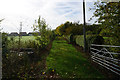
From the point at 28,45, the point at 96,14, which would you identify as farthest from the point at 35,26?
the point at 96,14

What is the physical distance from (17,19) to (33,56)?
7.98ft

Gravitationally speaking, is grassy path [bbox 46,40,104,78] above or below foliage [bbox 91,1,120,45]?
below

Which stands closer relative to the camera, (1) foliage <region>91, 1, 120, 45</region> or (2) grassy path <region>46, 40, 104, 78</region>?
(2) grassy path <region>46, 40, 104, 78</region>

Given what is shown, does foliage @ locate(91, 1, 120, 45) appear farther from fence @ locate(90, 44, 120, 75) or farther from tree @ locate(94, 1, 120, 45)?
fence @ locate(90, 44, 120, 75)

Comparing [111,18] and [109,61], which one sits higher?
[111,18]

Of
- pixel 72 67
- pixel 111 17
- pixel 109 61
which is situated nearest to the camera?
pixel 111 17

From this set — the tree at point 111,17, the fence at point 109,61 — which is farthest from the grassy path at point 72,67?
the tree at point 111,17

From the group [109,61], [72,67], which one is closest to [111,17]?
[109,61]

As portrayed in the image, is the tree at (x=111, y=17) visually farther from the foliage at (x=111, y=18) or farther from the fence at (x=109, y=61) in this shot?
the fence at (x=109, y=61)

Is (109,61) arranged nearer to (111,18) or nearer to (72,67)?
(72,67)

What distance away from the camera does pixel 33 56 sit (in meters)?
5.45

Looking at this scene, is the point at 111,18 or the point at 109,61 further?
the point at 109,61

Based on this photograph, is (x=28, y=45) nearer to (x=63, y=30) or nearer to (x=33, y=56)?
(x=33, y=56)

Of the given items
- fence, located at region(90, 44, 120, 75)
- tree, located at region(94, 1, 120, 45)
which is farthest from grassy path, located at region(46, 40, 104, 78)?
tree, located at region(94, 1, 120, 45)
